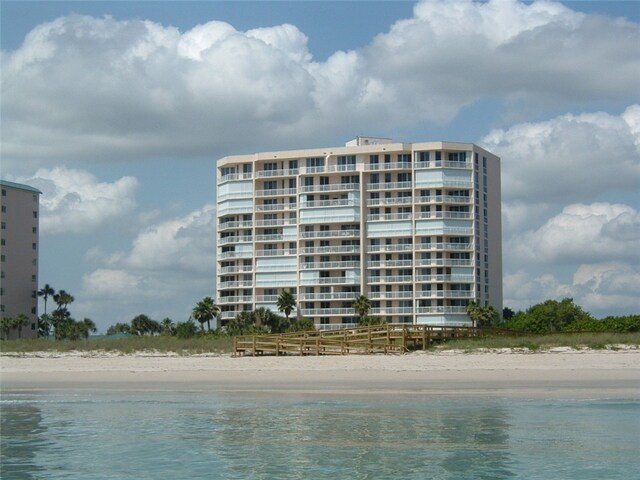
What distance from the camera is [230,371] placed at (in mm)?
43438

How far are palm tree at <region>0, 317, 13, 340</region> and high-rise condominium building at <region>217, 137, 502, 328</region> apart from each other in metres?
25.1

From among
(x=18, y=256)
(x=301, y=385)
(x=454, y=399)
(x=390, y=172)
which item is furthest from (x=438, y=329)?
(x=18, y=256)

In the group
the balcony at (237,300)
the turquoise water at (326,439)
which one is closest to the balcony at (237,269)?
the balcony at (237,300)

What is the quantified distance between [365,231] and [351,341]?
149ft

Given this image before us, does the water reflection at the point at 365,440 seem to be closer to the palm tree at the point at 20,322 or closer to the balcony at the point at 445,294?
the balcony at the point at 445,294

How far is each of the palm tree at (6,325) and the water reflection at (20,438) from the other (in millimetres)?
72717

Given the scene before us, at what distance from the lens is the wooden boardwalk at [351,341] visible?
4941cm

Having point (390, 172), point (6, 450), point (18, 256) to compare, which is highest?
point (390, 172)

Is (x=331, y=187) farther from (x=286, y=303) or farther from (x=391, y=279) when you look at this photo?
(x=286, y=303)

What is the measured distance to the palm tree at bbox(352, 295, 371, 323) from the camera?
294 feet

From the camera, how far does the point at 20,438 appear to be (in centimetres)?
2464

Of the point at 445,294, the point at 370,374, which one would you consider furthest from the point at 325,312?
the point at 370,374

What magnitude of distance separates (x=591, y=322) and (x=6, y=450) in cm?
6173

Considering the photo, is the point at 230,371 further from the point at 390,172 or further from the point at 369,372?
the point at 390,172
